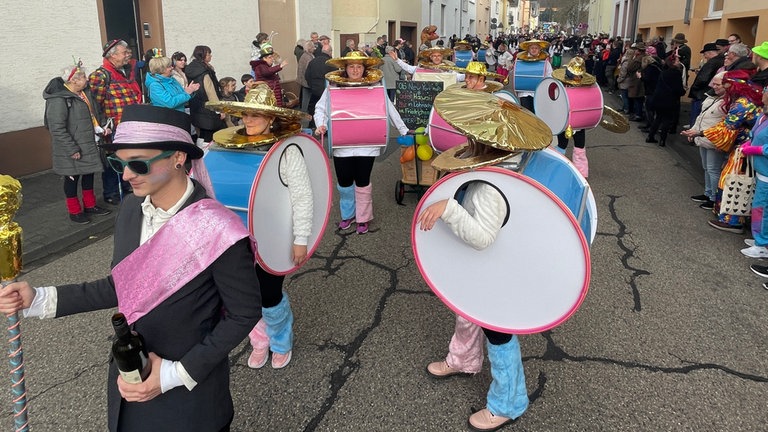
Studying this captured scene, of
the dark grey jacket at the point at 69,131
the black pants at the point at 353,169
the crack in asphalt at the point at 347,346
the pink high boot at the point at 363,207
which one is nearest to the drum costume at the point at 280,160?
the crack in asphalt at the point at 347,346

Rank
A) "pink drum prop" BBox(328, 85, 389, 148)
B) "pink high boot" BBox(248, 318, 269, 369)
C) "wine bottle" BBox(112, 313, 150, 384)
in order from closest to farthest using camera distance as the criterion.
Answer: "wine bottle" BBox(112, 313, 150, 384)
"pink high boot" BBox(248, 318, 269, 369)
"pink drum prop" BBox(328, 85, 389, 148)

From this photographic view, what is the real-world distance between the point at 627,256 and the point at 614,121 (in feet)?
7.43

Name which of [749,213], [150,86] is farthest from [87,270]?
[749,213]

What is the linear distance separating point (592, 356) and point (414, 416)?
1.28 metres

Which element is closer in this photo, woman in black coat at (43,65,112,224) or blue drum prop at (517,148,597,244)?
blue drum prop at (517,148,597,244)

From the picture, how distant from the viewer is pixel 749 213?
523 cm

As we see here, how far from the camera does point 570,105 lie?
615cm

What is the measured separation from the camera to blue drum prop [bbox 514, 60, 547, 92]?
8195mm

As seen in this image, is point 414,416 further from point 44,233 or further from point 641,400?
point 44,233

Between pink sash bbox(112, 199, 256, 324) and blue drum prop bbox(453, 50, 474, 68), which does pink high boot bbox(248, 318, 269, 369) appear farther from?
blue drum prop bbox(453, 50, 474, 68)

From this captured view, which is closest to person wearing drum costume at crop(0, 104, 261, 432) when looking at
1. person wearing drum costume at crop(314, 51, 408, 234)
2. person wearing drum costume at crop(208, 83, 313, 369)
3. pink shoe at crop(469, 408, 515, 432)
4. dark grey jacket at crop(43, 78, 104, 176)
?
person wearing drum costume at crop(208, 83, 313, 369)

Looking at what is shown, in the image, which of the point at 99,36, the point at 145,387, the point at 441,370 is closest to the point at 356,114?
the point at 441,370

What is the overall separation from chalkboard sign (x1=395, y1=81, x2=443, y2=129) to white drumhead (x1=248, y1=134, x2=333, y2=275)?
3473 mm

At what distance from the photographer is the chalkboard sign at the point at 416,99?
645 centimetres
